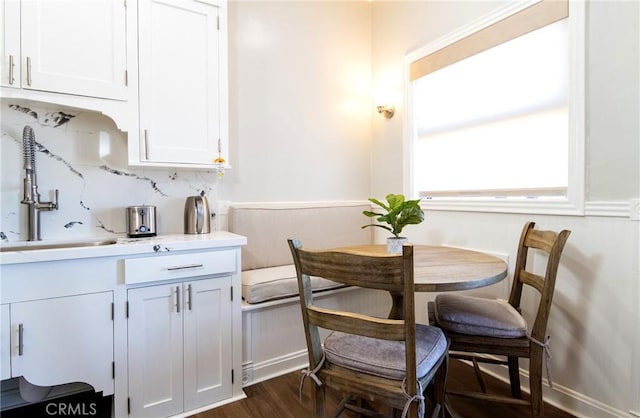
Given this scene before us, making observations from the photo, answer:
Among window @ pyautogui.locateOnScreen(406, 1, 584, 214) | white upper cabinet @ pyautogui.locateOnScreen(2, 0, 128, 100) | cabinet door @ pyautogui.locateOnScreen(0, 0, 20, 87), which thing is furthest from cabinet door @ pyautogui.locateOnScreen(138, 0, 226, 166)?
window @ pyautogui.locateOnScreen(406, 1, 584, 214)

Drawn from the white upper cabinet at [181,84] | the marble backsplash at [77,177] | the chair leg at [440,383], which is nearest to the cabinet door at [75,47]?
the white upper cabinet at [181,84]

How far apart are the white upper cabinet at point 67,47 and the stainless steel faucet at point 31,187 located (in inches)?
9.6

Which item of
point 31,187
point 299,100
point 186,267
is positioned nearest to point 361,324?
point 186,267

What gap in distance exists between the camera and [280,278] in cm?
213

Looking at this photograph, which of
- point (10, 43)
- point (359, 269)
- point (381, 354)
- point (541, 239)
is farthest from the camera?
point (541, 239)

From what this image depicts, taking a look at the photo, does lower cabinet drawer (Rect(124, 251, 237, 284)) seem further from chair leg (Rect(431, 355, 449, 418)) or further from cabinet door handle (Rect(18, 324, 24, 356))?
chair leg (Rect(431, 355, 449, 418))

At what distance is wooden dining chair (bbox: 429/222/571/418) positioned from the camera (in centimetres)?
142

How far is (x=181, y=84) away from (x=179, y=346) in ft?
4.84

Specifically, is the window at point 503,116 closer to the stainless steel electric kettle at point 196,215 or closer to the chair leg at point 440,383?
the chair leg at point 440,383

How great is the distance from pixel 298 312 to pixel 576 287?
1604 mm

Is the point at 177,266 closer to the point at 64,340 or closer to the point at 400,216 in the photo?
the point at 64,340

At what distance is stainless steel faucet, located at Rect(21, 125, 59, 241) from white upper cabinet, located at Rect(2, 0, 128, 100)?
244mm

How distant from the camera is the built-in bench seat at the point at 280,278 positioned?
2.07 metres

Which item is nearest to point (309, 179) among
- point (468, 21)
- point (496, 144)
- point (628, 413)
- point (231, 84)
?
point (231, 84)
